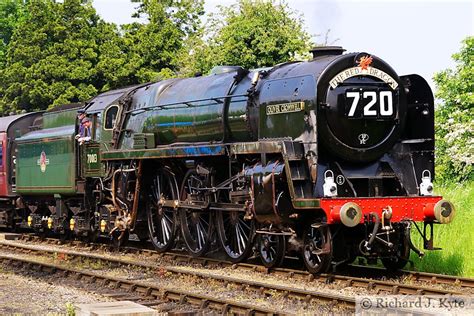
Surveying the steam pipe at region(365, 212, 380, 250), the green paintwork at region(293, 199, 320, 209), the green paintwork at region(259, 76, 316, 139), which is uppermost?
the green paintwork at region(259, 76, 316, 139)

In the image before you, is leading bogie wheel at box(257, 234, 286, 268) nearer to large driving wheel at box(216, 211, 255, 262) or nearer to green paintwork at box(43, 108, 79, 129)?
large driving wheel at box(216, 211, 255, 262)

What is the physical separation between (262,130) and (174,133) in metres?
3.00

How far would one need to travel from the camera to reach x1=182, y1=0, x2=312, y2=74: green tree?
25.6 metres

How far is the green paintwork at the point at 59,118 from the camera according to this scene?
1986 centimetres

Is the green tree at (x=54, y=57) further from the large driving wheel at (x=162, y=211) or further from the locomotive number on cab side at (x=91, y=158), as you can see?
the large driving wheel at (x=162, y=211)

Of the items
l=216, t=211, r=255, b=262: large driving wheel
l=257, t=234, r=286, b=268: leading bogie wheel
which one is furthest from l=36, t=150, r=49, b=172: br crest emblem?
l=257, t=234, r=286, b=268: leading bogie wheel

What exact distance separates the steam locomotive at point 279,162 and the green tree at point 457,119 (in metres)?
8.24

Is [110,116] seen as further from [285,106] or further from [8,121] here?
[8,121]

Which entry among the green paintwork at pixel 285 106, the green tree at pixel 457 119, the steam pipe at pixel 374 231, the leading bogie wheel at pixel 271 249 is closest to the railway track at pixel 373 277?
the leading bogie wheel at pixel 271 249

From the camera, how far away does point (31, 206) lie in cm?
2197

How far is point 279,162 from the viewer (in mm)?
12203

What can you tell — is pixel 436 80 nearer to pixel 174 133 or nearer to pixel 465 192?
pixel 465 192

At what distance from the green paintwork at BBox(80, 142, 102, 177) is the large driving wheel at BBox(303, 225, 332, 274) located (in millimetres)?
7028

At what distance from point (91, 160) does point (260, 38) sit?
922 centimetres
